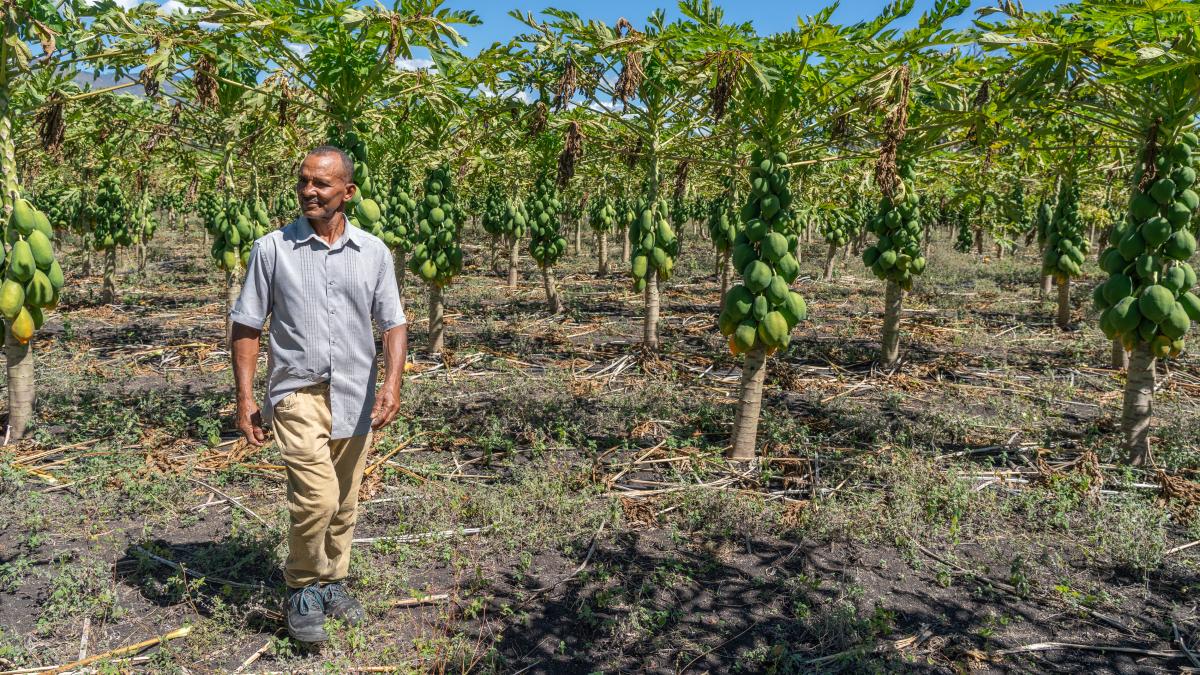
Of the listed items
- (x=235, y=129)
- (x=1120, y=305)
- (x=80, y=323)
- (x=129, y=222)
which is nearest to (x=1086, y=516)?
(x=1120, y=305)

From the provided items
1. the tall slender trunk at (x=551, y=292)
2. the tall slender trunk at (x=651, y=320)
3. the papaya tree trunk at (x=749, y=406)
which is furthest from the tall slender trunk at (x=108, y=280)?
the papaya tree trunk at (x=749, y=406)

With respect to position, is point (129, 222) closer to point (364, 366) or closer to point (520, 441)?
point (520, 441)

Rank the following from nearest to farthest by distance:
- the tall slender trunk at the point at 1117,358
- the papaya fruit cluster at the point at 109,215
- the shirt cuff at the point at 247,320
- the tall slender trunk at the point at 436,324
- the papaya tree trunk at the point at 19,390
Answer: the shirt cuff at the point at 247,320
the papaya tree trunk at the point at 19,390
the tall slender trunk at the point at 1117,358
the tall slender trunk at the point at 436,324
the papaya fruit cluster at the point at 109,215

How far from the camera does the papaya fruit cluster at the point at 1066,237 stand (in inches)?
424

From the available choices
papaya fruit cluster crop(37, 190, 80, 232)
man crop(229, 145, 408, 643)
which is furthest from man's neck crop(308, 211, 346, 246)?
papaya fruit cluster crop(37, 190, 80, 232)

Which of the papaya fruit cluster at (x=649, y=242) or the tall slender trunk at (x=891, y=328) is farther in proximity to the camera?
the papaya fruit cluster at (x=649, y=242)

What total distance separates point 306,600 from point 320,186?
182 cm

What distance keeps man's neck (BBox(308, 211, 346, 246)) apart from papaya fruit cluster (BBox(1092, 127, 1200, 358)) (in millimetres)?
5170

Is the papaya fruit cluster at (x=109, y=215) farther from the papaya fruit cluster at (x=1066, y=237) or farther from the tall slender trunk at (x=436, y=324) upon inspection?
the papaya fruit cluster at (x=1066, y=237)

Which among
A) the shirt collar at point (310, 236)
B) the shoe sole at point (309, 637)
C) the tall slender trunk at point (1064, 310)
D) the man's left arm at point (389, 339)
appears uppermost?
the shirt collar at point (310, 236)

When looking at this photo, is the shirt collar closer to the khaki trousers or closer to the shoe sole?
the khaki trousers

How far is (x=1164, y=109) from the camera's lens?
493cm

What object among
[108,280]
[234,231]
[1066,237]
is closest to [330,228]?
[234,231]

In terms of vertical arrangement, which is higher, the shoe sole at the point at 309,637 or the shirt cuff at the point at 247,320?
the shirt cuff at the point at 247,320
